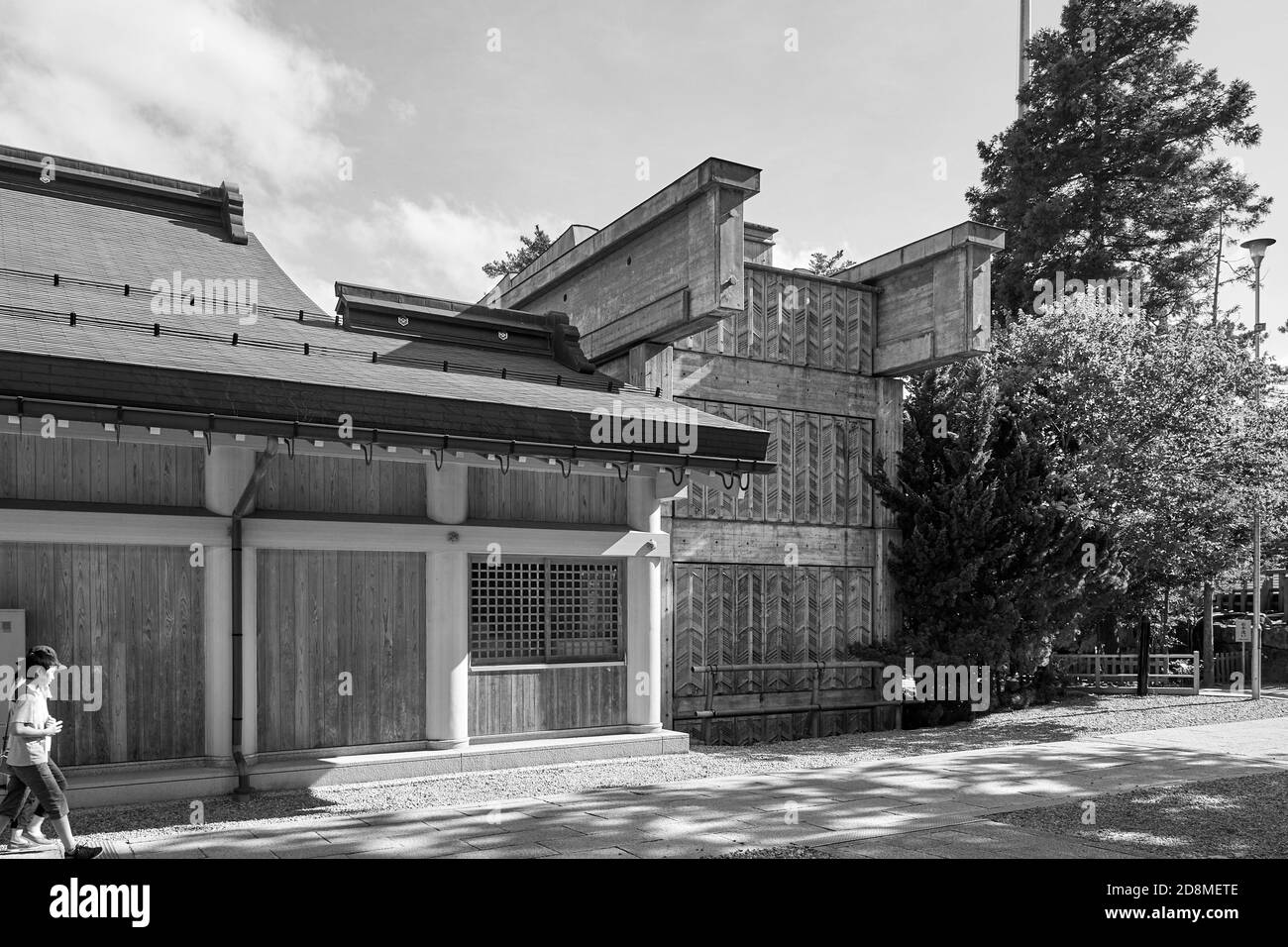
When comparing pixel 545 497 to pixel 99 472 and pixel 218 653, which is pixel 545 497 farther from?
pixel 99 472

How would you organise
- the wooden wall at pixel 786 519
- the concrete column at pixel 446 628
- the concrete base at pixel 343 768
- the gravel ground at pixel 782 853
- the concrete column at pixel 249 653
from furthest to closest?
the wooden wall at pixel 786 519 → the concrete column at pixel 446 628 → the concrete column at pixel 249 653 → the concrete base at pixel 343 768 → the gravel ground at pixel 782 853

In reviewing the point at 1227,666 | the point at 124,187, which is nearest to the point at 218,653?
the point at 124,187

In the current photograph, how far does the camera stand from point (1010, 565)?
66.8 feet

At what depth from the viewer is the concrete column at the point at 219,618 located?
1145cm

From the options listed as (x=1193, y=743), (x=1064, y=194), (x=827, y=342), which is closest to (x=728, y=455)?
(x=827, y=342)

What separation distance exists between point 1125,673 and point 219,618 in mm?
24865

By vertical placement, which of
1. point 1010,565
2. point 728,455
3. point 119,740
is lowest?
point 119,740

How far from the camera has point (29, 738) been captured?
8.24 meters

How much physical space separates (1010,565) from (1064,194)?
20.8 meters

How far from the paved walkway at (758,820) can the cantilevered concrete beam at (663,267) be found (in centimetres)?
740

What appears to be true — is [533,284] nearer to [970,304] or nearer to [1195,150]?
[970,304]

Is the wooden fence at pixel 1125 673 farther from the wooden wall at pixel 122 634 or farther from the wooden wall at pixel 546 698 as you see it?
the wooden wall at pixel 122 634

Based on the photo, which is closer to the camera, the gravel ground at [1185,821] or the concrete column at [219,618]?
the gravel ground at [1185,821]
